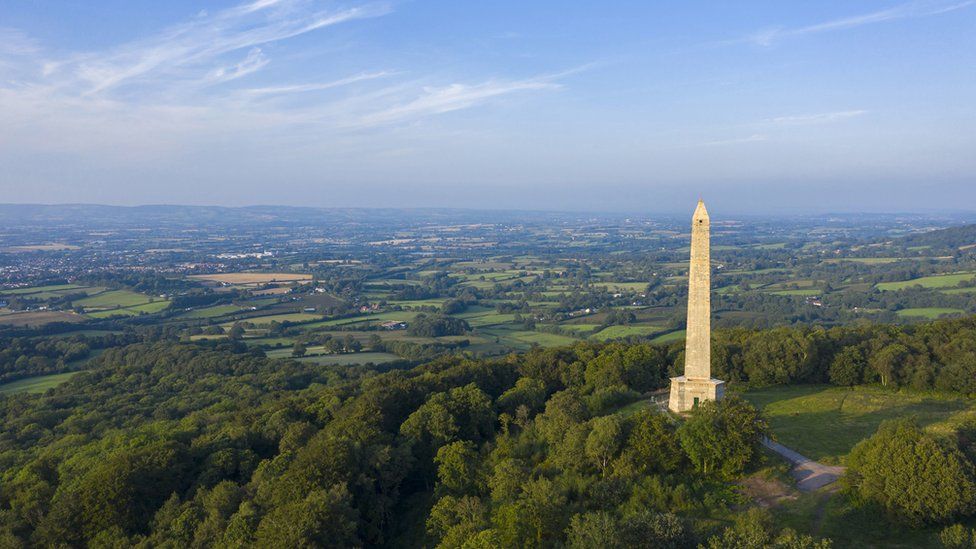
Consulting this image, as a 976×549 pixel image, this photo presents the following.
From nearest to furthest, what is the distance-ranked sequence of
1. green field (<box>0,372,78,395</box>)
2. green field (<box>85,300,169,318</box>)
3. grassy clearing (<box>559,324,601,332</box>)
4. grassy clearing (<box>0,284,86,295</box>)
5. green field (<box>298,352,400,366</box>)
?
green field (<box>0,372,78,395</box>) < green field (<box>298,352,400,366</box>) < grassy clearing (<box>559,324,601,332</box>) < green field (<box>85,300,169,318</box>) < grassy clearing (<box>0,284,86,295</box>)

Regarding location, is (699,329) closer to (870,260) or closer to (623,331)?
(623,331)

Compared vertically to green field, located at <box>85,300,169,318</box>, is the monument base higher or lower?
higher

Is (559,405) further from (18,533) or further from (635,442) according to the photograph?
(18,533)

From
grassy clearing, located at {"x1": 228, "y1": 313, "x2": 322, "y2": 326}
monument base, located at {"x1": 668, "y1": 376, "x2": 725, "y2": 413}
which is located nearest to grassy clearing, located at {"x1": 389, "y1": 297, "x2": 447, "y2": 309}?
grassy clearing, located at {"x1": 228, "y1": 313, "x2": 322, "y2": 326}

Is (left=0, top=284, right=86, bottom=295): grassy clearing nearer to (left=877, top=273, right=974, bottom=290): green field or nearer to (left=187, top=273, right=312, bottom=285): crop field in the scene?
(left=187, top=273, right=312, bottom=285): crop field

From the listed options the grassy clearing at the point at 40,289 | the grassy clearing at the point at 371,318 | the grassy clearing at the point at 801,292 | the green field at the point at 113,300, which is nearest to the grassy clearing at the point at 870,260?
the grassy clearing at the point at 801,292

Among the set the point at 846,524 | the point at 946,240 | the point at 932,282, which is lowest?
the point at 932,282

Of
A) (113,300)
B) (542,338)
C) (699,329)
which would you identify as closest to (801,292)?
(542,338)
